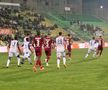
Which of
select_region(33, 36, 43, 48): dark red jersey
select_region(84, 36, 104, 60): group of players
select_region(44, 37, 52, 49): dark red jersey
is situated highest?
select_region(33, 36, 43, 48): dark red jersey

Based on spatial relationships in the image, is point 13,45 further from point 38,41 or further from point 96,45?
point 96,45

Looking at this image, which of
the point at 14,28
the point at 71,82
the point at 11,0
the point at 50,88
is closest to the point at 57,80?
the point at 71,82

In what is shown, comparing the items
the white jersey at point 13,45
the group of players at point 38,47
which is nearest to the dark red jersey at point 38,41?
the group of players at point 38,47

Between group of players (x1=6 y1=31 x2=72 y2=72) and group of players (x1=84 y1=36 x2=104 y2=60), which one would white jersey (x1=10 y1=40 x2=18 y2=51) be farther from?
group of players (x1=84 y1=36 x2=104 y2=60)

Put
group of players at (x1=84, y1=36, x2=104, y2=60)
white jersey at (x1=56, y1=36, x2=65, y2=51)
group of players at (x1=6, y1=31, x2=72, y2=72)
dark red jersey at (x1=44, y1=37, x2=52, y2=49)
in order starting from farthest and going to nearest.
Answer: group of players at (x1=84, y1=36, x2=104, y2=60) → dark red jersey at (x1=44, y1=37, x2=52, y2=49) → white jersey at (x1=56, y1=36, x2=65, y2=51) → group of players at (x1=6, y1=31, x2=72, y2=72)

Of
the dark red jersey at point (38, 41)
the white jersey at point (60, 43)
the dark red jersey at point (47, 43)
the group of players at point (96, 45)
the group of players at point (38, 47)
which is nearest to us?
the dark red jersey at point (38, 41)

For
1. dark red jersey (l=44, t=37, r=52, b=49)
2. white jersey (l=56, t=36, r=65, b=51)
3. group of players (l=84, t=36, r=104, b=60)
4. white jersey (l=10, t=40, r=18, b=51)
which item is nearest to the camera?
white jersey (l=56, t=36, r=65, b=51)

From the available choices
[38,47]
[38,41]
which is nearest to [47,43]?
[38,47]

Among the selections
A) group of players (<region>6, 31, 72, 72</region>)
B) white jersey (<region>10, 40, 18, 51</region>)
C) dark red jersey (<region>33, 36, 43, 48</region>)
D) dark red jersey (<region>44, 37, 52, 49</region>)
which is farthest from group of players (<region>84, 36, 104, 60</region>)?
dark red jersey (<region>33, 36, 43, 48</region>)

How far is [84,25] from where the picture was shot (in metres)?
78.2

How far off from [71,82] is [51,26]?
2047 inches

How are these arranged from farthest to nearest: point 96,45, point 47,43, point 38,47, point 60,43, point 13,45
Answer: point 96,45, point 47,43, point 13,45, point 60,43, point 38,47

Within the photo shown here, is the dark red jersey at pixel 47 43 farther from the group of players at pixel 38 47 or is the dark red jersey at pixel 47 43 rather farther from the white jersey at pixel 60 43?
the white jersey at pixel 60 43

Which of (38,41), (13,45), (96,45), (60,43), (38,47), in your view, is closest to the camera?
(38,41)
